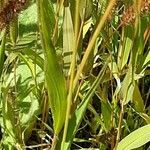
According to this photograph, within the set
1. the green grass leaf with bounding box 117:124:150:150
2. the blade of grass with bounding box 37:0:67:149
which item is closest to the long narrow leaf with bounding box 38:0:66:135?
the blade of grass with bounding box 37:0:67:149

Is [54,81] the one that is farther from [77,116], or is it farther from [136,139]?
[136,139]

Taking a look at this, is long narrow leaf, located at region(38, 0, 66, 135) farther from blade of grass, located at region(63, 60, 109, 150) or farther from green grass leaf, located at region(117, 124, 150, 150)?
green grass leaf, located at region(117, 124, 150, 150)

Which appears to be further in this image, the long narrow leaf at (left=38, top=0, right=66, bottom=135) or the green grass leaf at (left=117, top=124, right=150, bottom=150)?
the green grass leaf at (left=117, top=124, right=150, bottom=150)

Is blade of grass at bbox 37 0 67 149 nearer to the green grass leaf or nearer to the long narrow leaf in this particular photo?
the long narrow leaf

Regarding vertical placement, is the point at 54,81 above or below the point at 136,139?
above

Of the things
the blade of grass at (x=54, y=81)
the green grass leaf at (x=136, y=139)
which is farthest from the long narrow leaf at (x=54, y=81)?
the green grass leaf at (x=136, y=139)

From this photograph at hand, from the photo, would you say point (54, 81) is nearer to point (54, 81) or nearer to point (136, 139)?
point (54, 81)

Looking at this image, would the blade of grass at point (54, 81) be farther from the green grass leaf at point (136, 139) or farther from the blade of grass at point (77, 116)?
the green grass leaf at point (136, 139)

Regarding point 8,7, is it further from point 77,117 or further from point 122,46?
point 122,46

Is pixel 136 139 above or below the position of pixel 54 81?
below

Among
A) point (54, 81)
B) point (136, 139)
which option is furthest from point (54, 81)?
point (136, 139)

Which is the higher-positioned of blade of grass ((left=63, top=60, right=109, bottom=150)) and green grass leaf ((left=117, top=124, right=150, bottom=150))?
blade of grass ((left=63, top=60, right=109, bottom=150))
